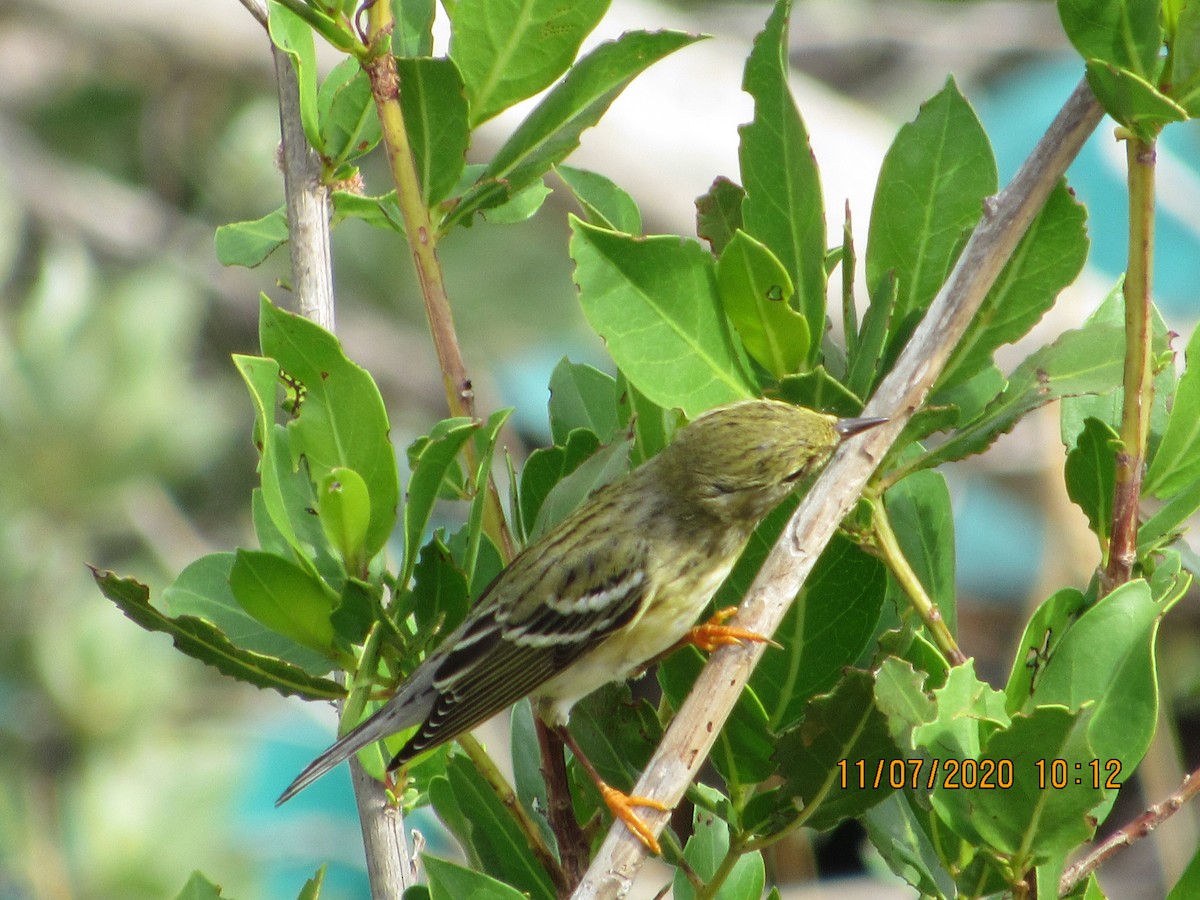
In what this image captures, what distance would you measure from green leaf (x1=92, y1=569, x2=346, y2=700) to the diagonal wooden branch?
441 mm

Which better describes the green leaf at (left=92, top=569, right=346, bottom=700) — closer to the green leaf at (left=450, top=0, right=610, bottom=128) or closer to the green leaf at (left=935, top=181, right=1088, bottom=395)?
the green leaf at (left=450, top=0, right=610, bottom=128)

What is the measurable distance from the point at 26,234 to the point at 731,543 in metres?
7.78

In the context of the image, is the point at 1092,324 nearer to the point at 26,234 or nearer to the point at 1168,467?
the point at 1168,467

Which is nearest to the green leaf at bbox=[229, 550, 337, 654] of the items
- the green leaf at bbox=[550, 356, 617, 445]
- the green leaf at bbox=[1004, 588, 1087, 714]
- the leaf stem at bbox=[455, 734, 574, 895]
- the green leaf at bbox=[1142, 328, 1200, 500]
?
the leaf stem at bbox=[455, 734, 574, 895]

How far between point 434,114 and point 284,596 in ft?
1.94

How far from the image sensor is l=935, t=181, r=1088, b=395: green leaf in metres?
1.51

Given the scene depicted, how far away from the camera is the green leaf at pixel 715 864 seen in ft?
5.24

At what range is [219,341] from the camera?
9320 millimetres

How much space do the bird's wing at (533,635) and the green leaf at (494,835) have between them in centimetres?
42

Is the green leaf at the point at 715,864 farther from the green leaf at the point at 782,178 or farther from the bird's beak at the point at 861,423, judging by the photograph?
the green leaf at the point at 782,178

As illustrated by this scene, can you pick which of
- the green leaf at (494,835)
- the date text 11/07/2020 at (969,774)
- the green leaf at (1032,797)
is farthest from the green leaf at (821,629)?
the green leaf at (494,835)

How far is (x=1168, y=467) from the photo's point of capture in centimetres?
156

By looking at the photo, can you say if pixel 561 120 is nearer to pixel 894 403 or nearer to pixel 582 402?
pixel 582 402

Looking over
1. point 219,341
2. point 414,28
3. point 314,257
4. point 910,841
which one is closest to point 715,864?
point 910,841
